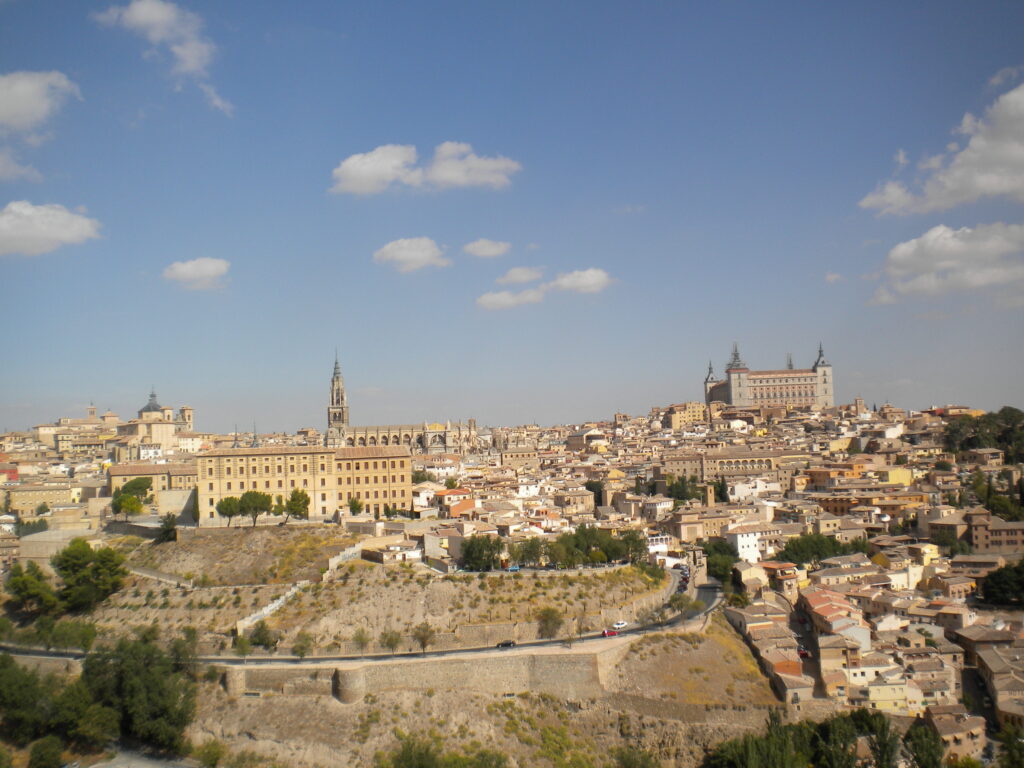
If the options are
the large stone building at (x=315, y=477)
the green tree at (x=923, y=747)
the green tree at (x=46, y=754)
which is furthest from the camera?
the large stone building at (x=315, y=477)

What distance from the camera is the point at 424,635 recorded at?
25.3m

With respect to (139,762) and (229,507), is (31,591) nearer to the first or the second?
(229,507)

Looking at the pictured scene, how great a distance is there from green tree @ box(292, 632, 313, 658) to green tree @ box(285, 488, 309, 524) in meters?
8.39

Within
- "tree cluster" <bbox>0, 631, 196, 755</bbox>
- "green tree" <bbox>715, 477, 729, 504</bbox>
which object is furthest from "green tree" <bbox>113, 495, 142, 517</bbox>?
"green tree" <bbox>715, 477, 729, 504</bbox>

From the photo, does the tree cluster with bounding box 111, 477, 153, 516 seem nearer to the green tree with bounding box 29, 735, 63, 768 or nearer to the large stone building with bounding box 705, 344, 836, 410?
the green tree with bounding box 29, 735, 63, 768

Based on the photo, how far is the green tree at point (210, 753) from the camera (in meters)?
21.8

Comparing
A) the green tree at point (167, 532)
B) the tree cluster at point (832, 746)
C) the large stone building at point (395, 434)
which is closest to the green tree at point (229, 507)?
the green tree at point (167, 532)

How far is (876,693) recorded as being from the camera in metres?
24.5

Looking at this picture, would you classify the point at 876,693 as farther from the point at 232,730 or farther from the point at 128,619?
the point at 128,619

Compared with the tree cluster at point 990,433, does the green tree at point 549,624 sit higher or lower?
lower

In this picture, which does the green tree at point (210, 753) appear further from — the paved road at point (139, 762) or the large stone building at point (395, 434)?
the large stone building at point (395, 434)

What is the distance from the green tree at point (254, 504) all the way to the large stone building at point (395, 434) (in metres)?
34.6

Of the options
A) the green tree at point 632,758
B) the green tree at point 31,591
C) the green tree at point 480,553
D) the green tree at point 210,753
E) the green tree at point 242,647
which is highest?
the green tree at point 480,553

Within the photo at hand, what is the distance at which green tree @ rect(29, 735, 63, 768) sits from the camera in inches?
863
